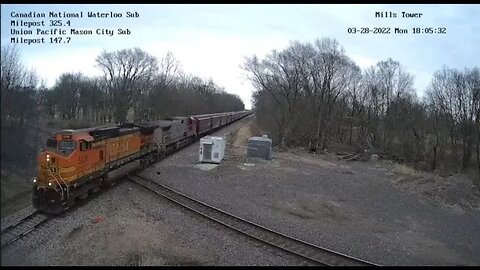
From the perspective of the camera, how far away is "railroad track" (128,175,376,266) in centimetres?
1207

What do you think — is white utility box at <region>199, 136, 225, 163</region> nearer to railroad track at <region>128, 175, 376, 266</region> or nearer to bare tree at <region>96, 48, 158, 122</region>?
railroad track at <region>128, 175, 376, 266</region>

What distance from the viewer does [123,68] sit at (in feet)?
226

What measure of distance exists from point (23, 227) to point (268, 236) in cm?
892

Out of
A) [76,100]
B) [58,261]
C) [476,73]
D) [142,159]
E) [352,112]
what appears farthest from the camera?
[76,100]

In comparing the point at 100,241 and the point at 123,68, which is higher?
the point at 123,68

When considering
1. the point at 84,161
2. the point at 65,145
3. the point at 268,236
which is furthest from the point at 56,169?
the point at 268,236

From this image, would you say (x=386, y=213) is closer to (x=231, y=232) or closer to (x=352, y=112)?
(x=231, y=232)

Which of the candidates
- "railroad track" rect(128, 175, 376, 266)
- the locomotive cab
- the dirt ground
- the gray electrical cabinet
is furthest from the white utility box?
the locomotive cab

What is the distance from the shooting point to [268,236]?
46.2 feet

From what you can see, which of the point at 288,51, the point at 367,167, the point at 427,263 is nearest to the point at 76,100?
the point at 288,51

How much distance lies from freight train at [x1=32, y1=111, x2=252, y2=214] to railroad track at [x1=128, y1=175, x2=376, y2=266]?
107 inches

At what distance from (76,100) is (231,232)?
60.5 m

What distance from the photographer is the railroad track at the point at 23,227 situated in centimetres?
1243

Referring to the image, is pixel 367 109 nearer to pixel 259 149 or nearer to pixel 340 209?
pixel 259 149
